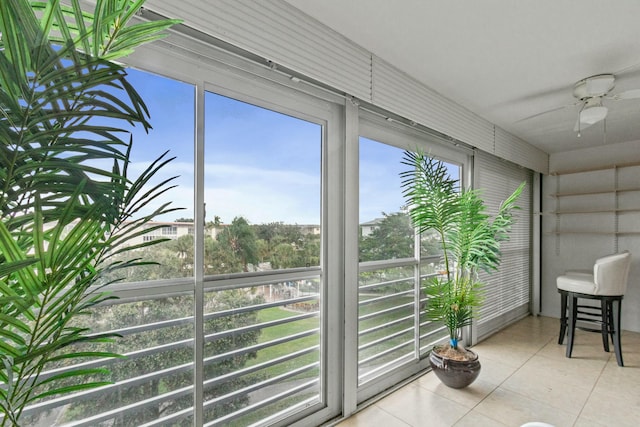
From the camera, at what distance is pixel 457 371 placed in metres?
2.31

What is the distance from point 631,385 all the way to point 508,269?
1.61 metres

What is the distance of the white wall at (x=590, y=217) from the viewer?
3865 millimetres

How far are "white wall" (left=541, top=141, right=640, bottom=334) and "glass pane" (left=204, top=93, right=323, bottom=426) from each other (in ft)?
13.8

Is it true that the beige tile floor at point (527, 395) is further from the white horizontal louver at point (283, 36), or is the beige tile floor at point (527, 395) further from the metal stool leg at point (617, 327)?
the white horizontal louver at point (283, 36)

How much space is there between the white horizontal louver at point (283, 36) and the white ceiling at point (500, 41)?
79mm

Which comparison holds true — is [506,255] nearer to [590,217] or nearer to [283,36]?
[590,217]

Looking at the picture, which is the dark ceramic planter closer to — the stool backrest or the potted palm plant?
the potted palm plant

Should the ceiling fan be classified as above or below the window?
above

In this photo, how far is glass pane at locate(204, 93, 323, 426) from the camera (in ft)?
5.16

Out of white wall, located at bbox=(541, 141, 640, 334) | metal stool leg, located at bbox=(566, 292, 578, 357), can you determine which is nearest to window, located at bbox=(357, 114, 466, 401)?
metal stool leg, located at bbox=(566, 292, 578, 357)

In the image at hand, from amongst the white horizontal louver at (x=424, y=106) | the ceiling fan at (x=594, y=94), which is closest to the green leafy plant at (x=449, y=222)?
the white horizontal louver at (x=424, y=106)

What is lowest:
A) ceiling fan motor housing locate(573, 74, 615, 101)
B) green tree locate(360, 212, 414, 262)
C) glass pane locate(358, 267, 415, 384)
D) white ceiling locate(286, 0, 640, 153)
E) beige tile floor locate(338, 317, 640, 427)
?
beige tile floor locate(338, 317, 640, 427)

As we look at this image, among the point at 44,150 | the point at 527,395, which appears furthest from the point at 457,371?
the point at 44,150

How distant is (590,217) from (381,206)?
3.63 metres
